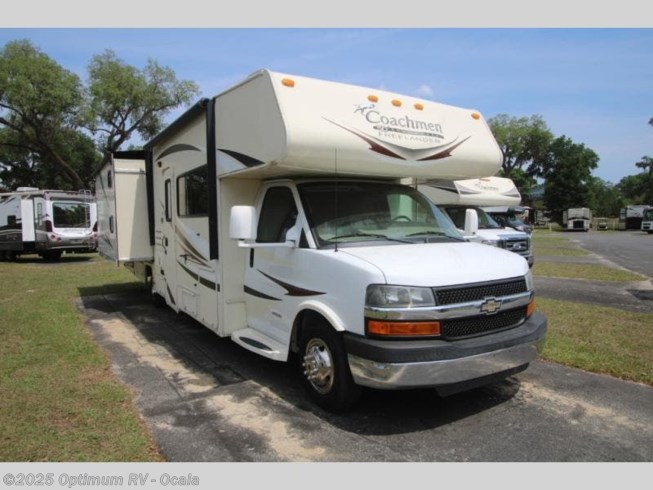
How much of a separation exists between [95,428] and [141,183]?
17.6ft

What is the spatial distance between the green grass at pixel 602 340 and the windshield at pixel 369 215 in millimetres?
2119

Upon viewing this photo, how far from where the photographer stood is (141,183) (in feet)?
28.4

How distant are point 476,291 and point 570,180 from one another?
202ft

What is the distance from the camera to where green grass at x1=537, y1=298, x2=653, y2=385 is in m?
5.48

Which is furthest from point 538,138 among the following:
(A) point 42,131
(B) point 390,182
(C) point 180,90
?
(B) point 390,182

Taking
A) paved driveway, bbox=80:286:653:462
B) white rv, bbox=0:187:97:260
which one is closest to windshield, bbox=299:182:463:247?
paved driveway, bbox=80:286:653:462

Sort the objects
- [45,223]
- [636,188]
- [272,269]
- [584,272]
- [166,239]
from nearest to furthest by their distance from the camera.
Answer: [272,269] → [166,239] → [584,272] → [45,223] → [636,188]

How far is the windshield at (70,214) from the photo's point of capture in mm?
19000

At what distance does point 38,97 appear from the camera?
27922 millimetres

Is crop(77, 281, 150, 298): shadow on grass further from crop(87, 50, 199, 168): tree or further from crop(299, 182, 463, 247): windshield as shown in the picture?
crop(87, 50, 199, 168): tree

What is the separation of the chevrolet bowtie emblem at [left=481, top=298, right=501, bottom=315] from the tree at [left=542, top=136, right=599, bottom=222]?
60.9m

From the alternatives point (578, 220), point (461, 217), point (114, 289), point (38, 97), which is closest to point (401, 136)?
point (114, 289)

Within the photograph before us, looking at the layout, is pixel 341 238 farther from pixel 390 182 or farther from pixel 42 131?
pixel 42 131

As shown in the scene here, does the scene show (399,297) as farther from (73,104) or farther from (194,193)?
(73,104)
